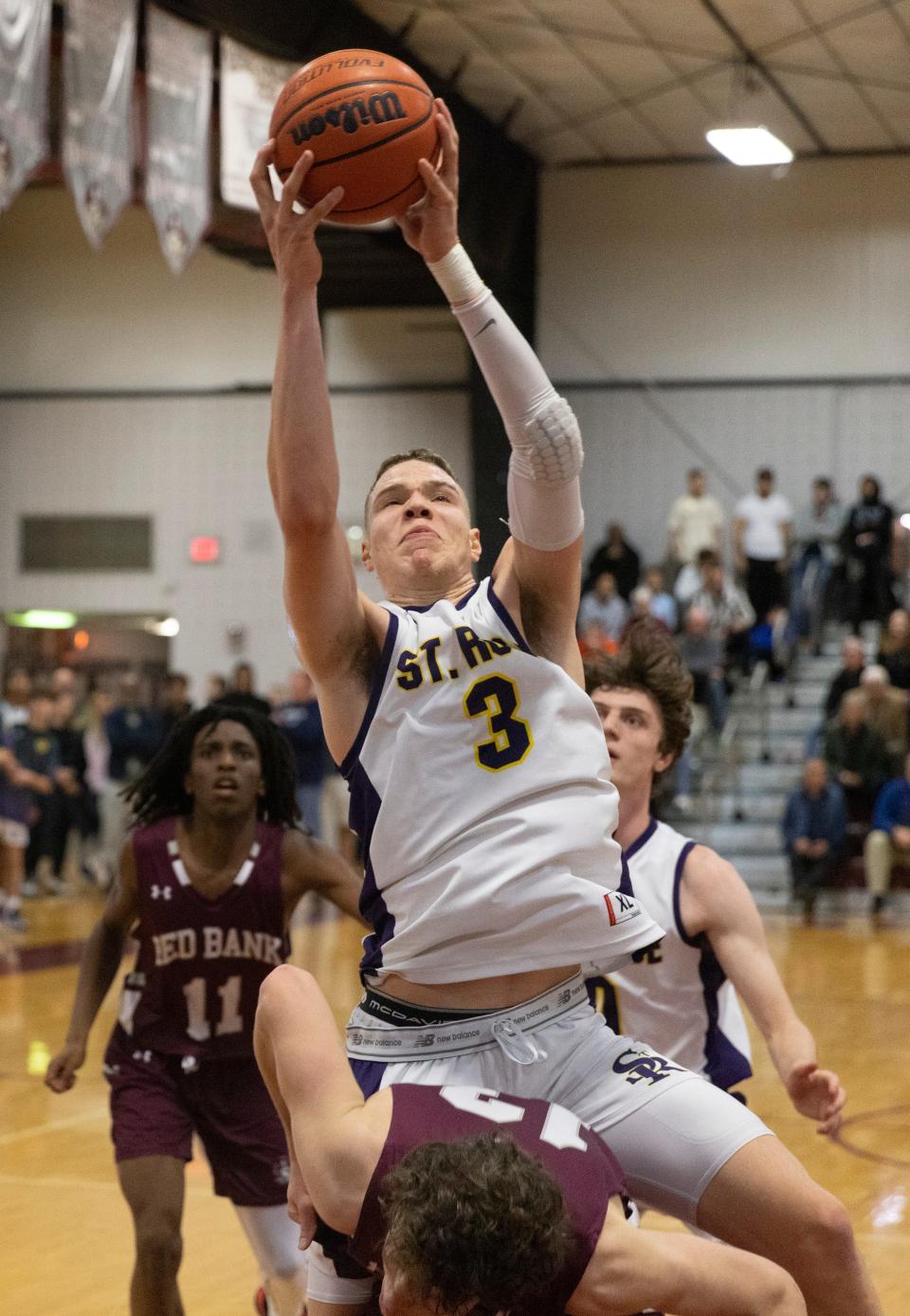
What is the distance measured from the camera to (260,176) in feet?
8.84

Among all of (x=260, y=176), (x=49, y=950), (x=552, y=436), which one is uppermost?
(x=260, y=176)

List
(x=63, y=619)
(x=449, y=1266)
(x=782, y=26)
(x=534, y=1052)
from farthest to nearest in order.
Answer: (x=63, y=619) → (x=782, y=26) → (x=534, y=1052) → (x=449, y=1266)

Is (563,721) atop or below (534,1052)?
atop

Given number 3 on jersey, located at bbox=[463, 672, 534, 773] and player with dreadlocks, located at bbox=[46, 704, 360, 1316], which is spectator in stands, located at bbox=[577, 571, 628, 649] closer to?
player with dreadlocks, located at bbox=[46, 704, 360, 1316]

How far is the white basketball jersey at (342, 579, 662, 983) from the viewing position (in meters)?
2.61

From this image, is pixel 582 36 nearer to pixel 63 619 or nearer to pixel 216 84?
pixel 216 84

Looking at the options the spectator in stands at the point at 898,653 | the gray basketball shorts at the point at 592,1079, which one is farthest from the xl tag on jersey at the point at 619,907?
the spectator in stands at the point at 898,653

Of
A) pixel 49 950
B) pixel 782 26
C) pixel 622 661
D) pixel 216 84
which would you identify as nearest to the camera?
pixel 622 661

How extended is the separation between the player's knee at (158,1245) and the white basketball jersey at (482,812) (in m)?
1.41

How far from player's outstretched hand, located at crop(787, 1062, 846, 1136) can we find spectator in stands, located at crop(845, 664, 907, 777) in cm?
A: 1155

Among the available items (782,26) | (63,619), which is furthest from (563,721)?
(63,619)

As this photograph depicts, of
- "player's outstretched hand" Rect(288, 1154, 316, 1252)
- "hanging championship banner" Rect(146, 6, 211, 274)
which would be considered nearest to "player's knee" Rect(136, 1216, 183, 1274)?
"player's outstretched hand" Rect(288, 1154, 316, 1252)

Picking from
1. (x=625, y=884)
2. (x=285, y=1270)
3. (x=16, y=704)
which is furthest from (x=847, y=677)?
(x=625, y=884)

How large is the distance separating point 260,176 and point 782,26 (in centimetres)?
1413
